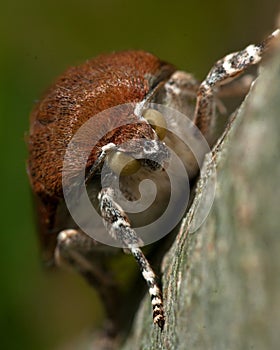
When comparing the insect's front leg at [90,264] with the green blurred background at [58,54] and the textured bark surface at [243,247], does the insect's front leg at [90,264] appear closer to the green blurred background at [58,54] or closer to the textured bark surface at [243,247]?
the green blurred background at [58,54]

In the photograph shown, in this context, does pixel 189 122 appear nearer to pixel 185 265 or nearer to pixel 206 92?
pixel 206 92

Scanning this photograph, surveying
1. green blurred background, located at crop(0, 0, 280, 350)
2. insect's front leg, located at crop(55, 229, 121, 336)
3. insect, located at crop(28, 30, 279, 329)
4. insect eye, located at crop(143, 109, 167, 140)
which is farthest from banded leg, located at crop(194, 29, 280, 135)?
green blurred background, located at crop(0, 0, 280, 350)

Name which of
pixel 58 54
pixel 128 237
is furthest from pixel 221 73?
pixel 58 54

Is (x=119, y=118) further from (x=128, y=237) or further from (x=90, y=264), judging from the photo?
(x=90, y=264)

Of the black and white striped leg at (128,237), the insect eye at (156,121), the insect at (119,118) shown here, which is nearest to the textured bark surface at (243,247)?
the black and white striped leg at (128,237)

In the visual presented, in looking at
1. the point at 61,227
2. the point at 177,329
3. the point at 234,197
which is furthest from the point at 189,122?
the point at 234,197
